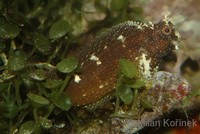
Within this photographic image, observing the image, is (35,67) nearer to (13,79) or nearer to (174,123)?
Result: (13,79)

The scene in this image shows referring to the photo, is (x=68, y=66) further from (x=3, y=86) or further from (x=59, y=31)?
(x=3, y=86)

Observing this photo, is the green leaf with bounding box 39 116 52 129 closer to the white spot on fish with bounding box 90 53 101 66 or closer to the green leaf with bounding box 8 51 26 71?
the green leaf with bounding box 8 51 26 71

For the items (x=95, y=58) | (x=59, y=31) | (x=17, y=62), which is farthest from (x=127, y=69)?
(x=17, y=62)

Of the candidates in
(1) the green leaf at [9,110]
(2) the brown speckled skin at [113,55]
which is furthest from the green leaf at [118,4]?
(1) the green leaf at [9,110]

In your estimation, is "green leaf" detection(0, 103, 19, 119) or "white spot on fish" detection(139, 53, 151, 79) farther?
"white spot on fish" detection(139, 53, 151, 79)

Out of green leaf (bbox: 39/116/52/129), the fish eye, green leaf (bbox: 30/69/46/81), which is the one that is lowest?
green leaf (bbox: 39/116/52/129)

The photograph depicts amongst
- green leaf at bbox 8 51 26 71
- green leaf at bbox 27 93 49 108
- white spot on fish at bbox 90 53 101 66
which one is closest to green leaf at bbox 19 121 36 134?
green leaf at bbox 27 93 49 108

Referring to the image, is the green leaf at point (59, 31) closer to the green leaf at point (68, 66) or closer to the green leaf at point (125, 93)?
the green leaf at point (68, 66)
